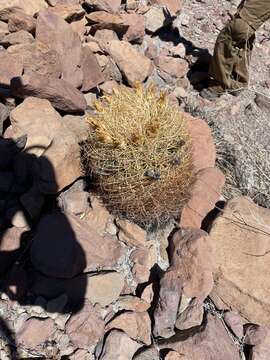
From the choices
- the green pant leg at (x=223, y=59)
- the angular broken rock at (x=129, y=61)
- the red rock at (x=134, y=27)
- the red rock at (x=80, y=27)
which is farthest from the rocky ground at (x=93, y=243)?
the green pant leg at (x=223, y=59)

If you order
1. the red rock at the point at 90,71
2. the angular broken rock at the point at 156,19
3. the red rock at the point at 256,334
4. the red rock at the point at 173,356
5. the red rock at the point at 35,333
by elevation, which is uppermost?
the angular broken rock at the point at 156,19

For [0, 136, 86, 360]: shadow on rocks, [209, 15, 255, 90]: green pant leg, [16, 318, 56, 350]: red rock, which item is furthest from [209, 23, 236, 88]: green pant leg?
[16, 318, 56, 350]: red rock

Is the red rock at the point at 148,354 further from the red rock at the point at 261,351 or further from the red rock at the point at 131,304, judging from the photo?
the red rock at the point at 261,351

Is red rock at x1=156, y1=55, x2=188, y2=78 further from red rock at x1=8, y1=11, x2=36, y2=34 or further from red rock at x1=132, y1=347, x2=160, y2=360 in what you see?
red rock at x1=132, y1=347, x2=160, y2=360

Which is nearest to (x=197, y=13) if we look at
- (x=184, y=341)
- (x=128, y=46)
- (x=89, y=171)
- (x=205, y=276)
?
(x=128, y=46)

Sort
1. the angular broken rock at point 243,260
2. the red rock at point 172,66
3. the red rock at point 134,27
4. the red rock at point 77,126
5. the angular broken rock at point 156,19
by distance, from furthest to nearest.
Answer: the angular broken rock at point 156,19
the red rock at point 172,66
the red rock at point 134,27
the red rock at point 77,126
the angular broken rock at point 243,260

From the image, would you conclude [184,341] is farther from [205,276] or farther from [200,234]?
[200,234]

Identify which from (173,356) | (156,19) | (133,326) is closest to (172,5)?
(156,19)
